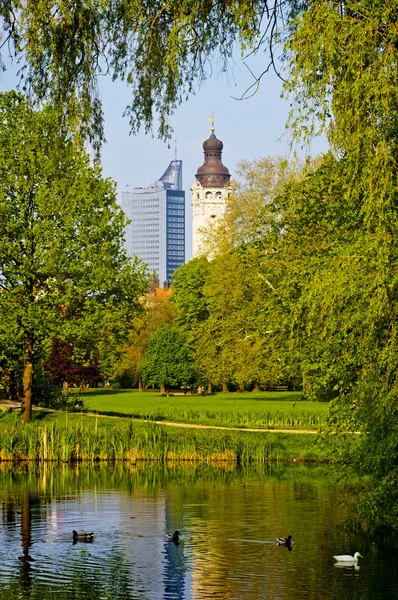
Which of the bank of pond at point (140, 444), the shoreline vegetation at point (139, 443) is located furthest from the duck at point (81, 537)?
the bank of pond at point (140, 444)

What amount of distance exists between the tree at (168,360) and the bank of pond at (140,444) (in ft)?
155

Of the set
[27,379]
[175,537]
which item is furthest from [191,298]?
[175,537]

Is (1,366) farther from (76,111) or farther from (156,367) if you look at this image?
(156,367)

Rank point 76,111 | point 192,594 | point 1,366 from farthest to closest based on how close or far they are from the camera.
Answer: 1. point 1,366
2. point 192,594
3. point 76,111

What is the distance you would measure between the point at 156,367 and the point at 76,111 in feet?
238

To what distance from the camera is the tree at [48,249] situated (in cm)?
3662

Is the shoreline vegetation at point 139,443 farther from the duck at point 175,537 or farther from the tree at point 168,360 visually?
the tree at point 168,360

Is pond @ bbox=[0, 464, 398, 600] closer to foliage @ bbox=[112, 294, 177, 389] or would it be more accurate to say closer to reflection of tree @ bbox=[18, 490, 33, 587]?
reflection of tree @ bbox=[18, 490, 33, 587]

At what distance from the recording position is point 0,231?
1454 inches

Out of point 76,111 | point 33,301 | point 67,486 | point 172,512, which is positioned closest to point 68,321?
point 33,301

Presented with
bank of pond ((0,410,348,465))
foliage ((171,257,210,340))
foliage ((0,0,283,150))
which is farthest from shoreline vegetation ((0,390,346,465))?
foliage ((171,257,210,340))

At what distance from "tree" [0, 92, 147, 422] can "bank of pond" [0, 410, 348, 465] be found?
3.61m

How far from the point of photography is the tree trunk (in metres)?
37.1

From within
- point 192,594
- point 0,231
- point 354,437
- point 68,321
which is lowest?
point 192,594
